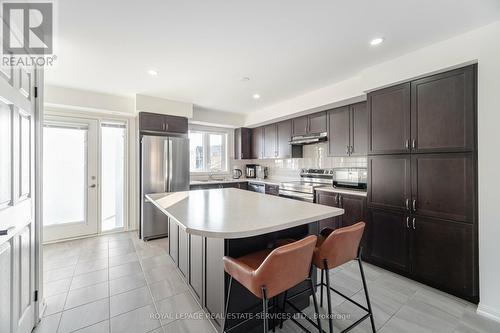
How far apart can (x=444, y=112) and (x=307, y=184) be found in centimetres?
209

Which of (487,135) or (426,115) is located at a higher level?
(426,115)

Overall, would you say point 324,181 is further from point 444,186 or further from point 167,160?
point 167,160

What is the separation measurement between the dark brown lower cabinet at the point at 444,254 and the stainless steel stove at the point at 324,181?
3.22 feet

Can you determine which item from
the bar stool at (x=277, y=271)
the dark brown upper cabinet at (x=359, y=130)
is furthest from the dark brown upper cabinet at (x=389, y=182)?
the bar stool at (x=277, y=271)

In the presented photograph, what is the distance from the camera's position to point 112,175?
4.04 metres

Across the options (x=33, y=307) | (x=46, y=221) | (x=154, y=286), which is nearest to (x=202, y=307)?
(x=154, y=286)

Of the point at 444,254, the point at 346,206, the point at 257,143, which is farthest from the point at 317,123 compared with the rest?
the point at 444,254

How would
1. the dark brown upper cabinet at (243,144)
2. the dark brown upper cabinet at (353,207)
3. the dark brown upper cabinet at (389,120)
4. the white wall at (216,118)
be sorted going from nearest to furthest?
1. the dark brown upper cabinet at (389,120)
2. the dark brown upper cabinet at (353,207)
3. the white wall at (216,118)
4. the dark brown upper cabinet at (243,144)

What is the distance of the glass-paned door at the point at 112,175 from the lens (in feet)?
13.0

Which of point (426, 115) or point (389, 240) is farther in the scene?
point (389, 240)

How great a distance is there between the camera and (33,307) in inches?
66.2

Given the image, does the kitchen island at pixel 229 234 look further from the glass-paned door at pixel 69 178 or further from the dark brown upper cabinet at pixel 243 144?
the dark brown upper cabinet at pixel 243 144

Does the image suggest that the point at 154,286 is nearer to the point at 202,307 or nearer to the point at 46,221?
the point at 202,307

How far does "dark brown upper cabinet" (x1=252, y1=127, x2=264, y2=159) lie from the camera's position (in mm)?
5191
